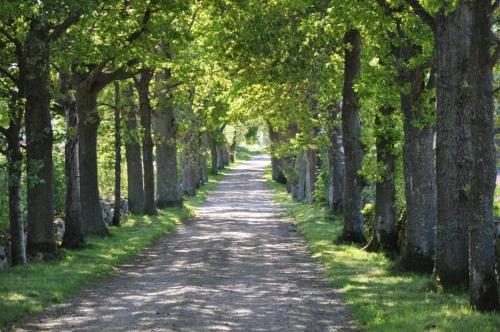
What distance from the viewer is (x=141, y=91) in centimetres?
3444

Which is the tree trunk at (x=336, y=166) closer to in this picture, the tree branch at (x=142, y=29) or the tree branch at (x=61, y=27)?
the tree branch at (x=142, y=29)

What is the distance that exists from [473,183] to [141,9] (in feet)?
43.1

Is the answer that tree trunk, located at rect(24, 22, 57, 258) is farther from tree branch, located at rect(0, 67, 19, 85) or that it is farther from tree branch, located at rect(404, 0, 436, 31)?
tree branch, located at rect(404, 0, 436, 31)

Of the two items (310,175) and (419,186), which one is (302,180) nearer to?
(310,175)

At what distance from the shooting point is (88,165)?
26531mm

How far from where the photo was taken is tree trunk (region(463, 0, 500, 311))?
10680mm

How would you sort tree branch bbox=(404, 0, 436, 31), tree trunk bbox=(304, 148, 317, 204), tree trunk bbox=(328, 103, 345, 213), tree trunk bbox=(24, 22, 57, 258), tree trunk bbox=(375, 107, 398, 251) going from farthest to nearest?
tree trunk bbox=(304, 148, 317, 204)
tree trunk bbox=(328, 103, 345, 213)
tree trunk bbox=(375, 107, 398, 251)
tree trunk bbox=(24, 22, 57, 258)
tree branch bbox=(404, 0, 436, 31)

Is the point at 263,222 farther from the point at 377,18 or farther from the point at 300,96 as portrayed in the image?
Answer: the point at 377,18

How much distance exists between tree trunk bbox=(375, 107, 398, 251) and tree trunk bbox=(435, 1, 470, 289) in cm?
699

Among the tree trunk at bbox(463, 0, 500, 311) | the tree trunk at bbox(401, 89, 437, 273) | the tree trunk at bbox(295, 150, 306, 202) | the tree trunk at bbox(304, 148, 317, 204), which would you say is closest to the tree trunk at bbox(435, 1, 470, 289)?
the tree trunk at bbox(463, 0, 500, 311)

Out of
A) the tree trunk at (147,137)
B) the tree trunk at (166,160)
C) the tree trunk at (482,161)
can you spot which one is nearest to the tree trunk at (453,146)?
the tree trunk at (482,161)

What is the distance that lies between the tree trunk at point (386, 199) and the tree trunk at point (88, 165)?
388 inches

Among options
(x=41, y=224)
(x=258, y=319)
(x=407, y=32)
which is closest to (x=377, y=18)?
(x=407, y=32)

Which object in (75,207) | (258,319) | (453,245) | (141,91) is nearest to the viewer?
(258,319)
